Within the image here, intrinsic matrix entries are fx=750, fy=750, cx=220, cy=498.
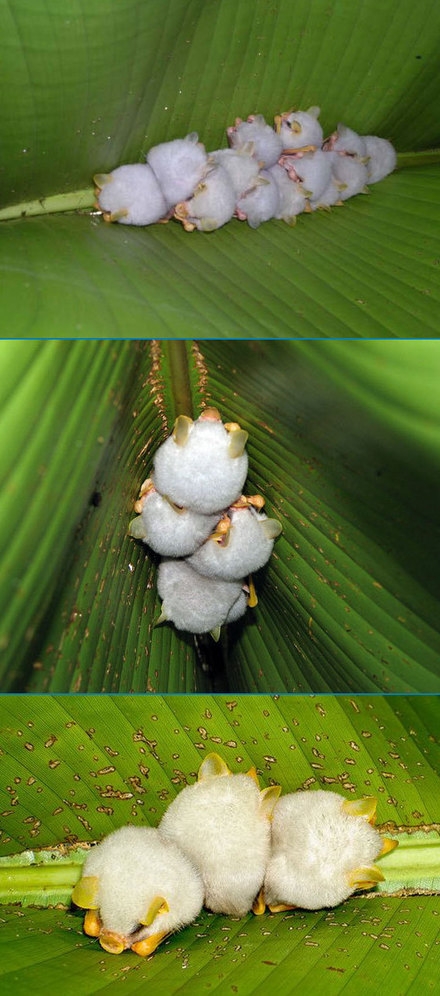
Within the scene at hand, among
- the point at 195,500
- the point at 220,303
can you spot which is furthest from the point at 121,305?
the point at 195,500

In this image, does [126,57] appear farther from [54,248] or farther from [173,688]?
[173,688]

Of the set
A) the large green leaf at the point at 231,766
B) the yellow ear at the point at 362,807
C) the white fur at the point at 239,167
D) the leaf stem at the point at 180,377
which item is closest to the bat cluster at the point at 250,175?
the white fur at the point at 239,167

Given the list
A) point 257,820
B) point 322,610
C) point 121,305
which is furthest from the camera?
point 322,610

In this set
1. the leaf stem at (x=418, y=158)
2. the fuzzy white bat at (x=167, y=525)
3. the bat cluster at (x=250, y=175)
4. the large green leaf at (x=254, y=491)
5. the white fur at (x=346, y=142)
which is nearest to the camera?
the large green leaf at (x=254, y=491)

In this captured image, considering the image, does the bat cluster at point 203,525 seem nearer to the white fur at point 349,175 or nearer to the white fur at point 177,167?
the white fur at point 177,167

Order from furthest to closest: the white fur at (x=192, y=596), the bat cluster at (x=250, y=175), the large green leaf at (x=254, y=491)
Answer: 1. the bat cluster at (x=250, y=175)
2. the white fur at (x=192, y=596)
3. the large green leaf at (x=254, y=491)

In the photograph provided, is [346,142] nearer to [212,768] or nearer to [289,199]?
[289,199]

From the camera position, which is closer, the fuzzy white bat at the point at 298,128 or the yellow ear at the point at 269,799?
the yellow ear at the point at 269,799
